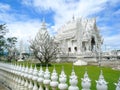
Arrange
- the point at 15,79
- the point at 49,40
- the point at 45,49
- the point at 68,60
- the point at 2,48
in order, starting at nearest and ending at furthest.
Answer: the point at 15,79 → the point at 2,48 → the point at 45,49 → the point at 49,40 → the point at 68,60

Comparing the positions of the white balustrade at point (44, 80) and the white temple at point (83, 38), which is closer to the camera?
the white balustrade at point (44, 80)

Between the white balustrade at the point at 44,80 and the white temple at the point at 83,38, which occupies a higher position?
the white temple at the point at 83,38

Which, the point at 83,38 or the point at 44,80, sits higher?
the point at 83,38

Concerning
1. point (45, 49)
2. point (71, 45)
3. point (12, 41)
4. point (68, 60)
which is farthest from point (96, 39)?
point (12, 41)

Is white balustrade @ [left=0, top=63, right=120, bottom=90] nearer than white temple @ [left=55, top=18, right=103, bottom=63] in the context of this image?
Yes

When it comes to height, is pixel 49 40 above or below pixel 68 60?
above

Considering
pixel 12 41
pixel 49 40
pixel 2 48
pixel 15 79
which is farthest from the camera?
pixel 49 40

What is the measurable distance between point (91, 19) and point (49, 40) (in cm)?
1893

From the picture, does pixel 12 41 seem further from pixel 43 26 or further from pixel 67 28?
pixel 67 28

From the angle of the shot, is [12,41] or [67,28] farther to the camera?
[67,28]

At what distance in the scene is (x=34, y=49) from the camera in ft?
78.0

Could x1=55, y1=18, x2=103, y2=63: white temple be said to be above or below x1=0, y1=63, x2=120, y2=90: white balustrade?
above

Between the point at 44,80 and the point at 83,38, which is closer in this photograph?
the point at 44,80

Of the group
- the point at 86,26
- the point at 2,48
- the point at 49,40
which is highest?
the point at 86,26
